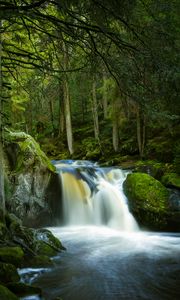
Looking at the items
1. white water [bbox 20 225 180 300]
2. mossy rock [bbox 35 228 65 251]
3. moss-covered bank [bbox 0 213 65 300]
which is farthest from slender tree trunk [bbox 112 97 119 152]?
moss-covered bank [bbox 0 213 65 300]

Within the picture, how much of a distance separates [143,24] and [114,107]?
1441 cm

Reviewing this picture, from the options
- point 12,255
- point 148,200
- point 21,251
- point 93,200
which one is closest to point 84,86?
point 93,200

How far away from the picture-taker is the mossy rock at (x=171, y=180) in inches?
536

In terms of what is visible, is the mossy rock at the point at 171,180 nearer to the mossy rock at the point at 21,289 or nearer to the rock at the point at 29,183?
the rock at the point at 29,183

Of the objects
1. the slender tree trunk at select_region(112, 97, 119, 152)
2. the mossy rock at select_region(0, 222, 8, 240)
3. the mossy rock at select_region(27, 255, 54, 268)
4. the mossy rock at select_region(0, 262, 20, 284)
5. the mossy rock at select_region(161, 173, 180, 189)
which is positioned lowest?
the mossy rock at select_region(27, 255, 54, 268)

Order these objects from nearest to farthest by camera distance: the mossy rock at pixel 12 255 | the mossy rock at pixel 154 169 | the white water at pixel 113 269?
the white water at pixel 113 269 → the mossy rock at pixel 12 255 → the mossy rock at pixel 154 169

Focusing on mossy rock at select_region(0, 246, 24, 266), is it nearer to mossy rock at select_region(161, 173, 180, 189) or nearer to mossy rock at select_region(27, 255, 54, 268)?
mossy rock at select_region(27, 255, 54, 268)

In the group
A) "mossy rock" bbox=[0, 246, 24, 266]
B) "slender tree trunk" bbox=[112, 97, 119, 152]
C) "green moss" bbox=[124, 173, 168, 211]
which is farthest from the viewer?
"slender tree trunk" bbox=[112, 97, 119, 152]

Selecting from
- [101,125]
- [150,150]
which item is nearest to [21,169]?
[150,150]

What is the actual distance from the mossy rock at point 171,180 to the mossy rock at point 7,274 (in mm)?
8287

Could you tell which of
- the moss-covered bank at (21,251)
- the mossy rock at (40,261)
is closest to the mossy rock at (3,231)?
the moss-covered bank at (21,251)

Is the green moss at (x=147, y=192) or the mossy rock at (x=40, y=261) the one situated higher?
the green moss at (x=147, y=192)

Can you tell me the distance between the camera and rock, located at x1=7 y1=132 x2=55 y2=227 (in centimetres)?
1283

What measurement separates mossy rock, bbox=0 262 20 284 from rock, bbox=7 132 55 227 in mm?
5948
